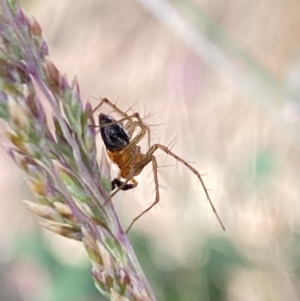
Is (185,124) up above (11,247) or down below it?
above

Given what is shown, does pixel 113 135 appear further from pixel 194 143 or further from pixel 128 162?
pixel 194 143

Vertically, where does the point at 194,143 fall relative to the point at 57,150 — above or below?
above

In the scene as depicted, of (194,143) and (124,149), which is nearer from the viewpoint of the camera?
(124,149)

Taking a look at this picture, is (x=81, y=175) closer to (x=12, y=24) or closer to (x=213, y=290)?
(x=12, y=24)

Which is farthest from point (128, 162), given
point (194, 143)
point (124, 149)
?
point (194, 143)

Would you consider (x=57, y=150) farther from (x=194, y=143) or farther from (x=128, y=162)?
(x=194, y=143)

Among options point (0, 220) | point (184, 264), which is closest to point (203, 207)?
point (184, 264)
